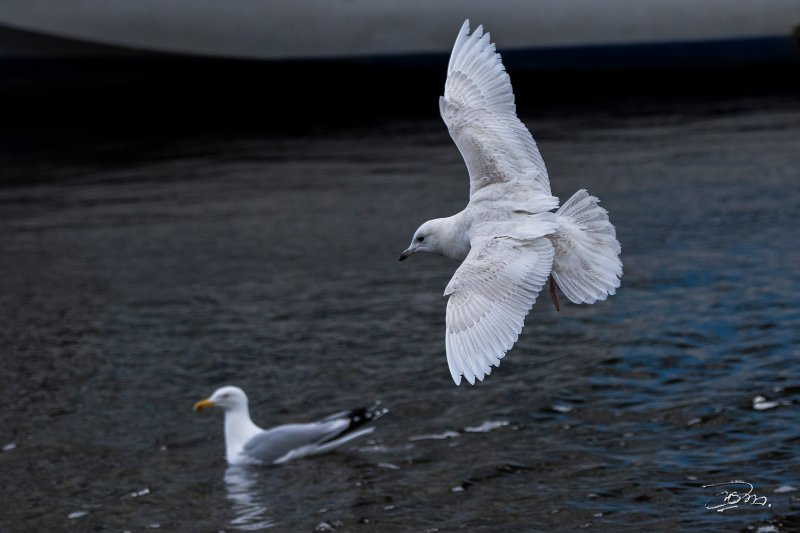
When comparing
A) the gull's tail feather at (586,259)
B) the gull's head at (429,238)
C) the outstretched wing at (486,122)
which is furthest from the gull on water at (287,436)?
the gull's tail feather at (586,259)

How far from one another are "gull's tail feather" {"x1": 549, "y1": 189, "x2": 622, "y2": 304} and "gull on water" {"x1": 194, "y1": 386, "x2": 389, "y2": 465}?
10.3 feet

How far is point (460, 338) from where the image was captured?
19.7ft

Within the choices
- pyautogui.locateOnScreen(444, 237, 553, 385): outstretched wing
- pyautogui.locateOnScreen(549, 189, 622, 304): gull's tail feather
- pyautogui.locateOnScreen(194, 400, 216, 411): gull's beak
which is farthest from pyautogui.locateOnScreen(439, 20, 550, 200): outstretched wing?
pyautogui.locateOnScreen(194, 400, 216, 411): gull's beak

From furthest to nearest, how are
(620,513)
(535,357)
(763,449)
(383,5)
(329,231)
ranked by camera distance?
1. (383,5)
2. (329,231)
3. (535,357)
4. (763,449)
5. (620,513)

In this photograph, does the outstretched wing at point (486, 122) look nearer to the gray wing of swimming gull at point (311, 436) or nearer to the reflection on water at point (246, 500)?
the reflection on water at point (246, 500)

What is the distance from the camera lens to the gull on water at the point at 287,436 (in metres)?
9.60

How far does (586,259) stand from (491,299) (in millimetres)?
938

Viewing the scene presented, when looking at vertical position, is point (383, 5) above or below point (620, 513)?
above

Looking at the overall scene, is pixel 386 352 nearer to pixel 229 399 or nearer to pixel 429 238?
pixel 229 399

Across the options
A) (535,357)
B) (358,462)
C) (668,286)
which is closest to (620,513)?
(358,462)

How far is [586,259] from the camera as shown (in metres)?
6.86

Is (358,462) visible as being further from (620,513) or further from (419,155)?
(419,155)

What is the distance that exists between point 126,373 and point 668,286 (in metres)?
5.14
